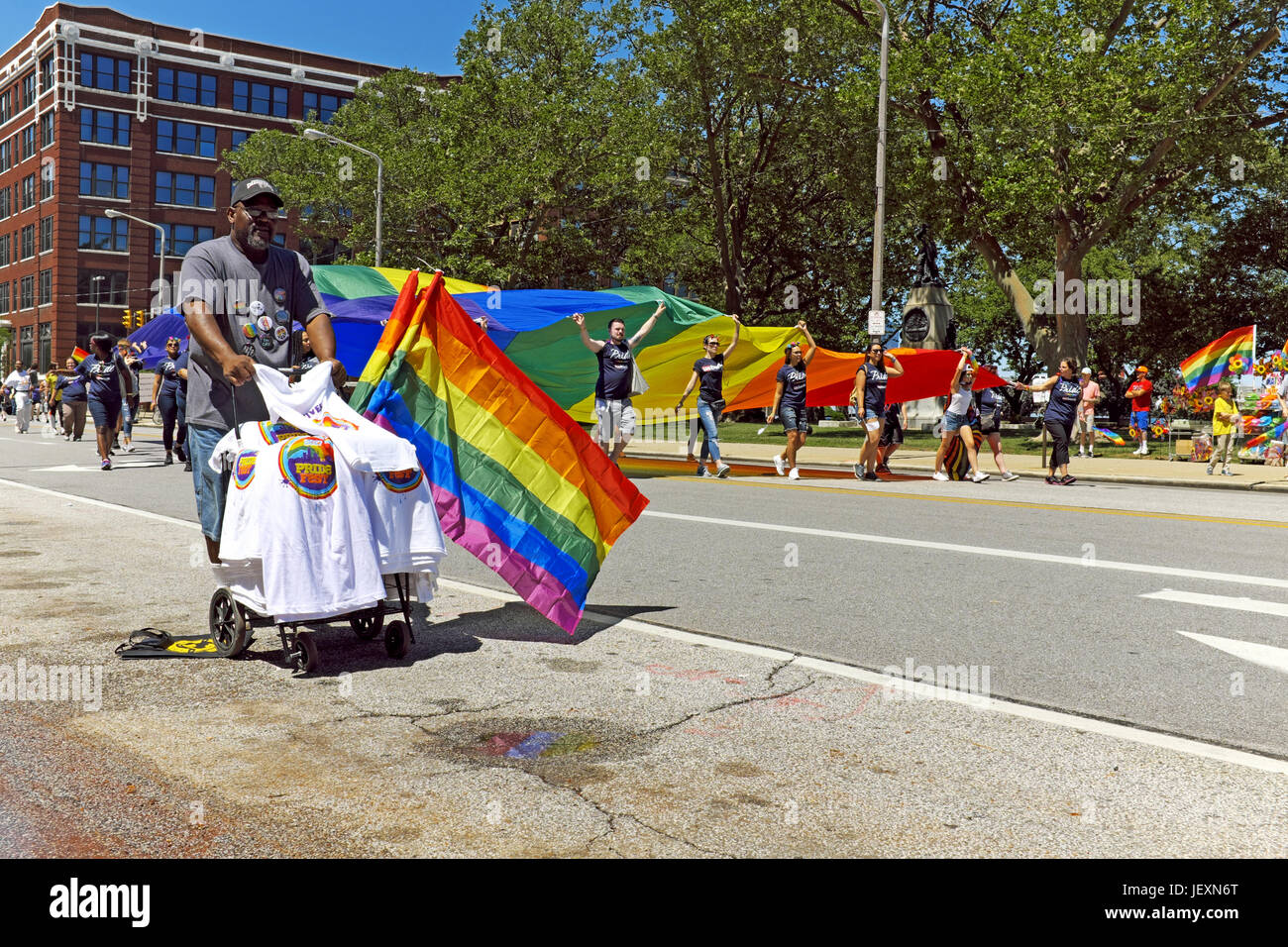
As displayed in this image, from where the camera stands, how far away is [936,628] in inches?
250

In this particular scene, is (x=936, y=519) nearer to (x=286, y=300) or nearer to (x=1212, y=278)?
(x=286, y=300)

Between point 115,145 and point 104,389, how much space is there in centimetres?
6226

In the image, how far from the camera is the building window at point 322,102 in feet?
257

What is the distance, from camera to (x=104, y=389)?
17.4 m

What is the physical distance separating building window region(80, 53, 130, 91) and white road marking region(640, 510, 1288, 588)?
237ft

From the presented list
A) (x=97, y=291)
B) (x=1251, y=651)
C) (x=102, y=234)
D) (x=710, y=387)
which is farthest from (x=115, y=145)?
(x=1251, y=651)

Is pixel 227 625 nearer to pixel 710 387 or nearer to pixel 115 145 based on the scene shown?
pixel 710 387

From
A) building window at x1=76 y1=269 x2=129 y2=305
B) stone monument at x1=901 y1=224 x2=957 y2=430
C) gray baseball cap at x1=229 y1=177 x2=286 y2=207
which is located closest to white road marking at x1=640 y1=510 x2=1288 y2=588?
gray baseball cap at x1=229 y1=177 x2=286 y2=207

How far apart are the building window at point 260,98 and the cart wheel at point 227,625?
77864 millimetres

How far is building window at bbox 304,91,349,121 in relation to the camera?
7825 centimetres

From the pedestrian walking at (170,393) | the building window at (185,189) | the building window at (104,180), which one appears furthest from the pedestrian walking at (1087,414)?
the building window at (104,180)

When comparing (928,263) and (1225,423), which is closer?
(1225,423)

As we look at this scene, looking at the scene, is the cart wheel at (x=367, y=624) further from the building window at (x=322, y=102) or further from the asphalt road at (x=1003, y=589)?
the building window at (x=322, y=102)
